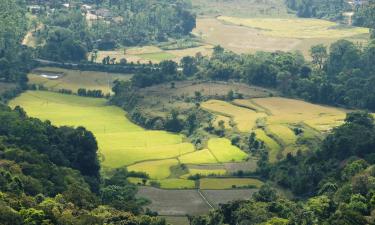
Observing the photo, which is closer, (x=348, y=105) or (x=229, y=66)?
(x=348, y=105)

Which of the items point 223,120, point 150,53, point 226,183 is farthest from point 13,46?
point 226,183

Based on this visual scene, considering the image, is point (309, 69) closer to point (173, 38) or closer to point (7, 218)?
point (173, 38)

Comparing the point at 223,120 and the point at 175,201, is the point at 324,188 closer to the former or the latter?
the point at 175,201

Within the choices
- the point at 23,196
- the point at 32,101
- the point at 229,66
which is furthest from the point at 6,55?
the point at 23,196

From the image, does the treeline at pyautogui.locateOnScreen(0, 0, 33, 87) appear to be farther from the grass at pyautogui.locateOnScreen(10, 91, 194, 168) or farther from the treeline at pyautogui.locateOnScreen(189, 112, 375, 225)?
the treeline at pyautogui.locateOnScreen(189, 112, 375, 225)

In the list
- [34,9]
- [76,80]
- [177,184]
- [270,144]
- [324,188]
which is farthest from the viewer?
[34,9]

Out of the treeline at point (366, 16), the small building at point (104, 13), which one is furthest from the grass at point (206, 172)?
the small building at point (104, 13)

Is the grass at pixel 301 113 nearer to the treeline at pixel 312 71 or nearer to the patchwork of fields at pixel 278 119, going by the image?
the patchwork of fields at pixel 278 119
